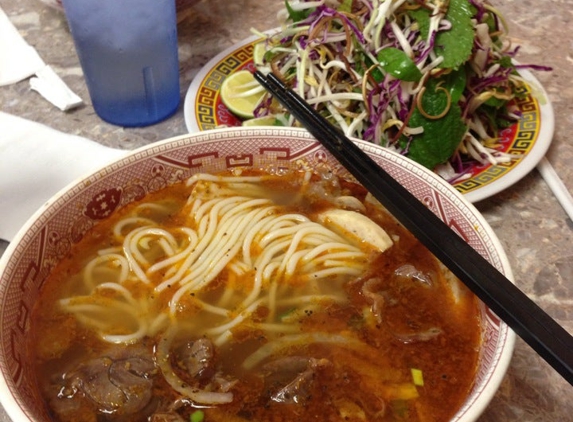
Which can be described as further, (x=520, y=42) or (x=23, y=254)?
(x=520, y=42)

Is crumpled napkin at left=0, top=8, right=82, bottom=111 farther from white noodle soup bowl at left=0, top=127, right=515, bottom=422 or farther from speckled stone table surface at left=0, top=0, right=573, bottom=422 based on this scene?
white noodle soup bowl at left=0, top=127, right=515, bottom=422

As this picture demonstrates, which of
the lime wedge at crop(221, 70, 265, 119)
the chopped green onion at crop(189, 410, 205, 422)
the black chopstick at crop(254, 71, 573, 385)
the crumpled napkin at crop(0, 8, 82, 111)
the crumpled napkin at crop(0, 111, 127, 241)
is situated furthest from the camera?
the crumpled napkin at crop(0, 8, 82, 111)

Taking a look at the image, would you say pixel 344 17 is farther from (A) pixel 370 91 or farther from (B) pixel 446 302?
(B) pixel 446 302

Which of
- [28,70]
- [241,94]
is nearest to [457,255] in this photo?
[241,94]

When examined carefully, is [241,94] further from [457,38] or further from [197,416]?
[197,416]

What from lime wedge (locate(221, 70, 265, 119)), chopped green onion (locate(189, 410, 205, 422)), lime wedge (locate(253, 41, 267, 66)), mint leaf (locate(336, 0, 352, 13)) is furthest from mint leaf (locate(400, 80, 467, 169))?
chopped green onion (locate(189, 410, 205, 422))

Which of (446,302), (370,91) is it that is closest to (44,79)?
(370,91)
